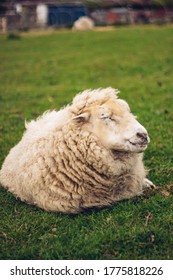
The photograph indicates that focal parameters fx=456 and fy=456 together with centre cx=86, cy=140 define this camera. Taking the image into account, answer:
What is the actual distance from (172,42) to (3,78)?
8.02 meters

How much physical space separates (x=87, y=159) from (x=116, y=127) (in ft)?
1.34

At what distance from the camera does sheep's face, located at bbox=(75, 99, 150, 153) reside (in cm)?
393

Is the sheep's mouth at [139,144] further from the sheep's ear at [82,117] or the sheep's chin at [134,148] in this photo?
the sheep's ear at [82,117]

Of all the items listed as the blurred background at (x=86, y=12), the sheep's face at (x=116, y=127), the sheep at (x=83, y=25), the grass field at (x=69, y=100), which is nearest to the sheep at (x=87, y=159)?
the sheep's face at (x=116, y=127)

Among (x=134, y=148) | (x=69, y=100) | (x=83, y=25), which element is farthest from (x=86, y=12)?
(x=134, y=148)

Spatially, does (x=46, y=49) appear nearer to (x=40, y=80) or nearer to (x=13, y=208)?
(x=40, y=80)

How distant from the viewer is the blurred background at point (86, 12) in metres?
30.2

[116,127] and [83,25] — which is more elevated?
[116,127]

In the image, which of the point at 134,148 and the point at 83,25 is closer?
the point at 134,148

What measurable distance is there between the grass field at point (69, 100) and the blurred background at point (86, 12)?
12271 millimetres

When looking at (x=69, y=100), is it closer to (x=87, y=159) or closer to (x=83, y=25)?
(x=87, y=159)

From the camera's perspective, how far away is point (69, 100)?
8867mm

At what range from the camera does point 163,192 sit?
4.59 metres

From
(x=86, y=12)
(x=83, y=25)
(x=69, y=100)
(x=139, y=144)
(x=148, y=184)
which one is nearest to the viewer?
(x=139, y=144)
